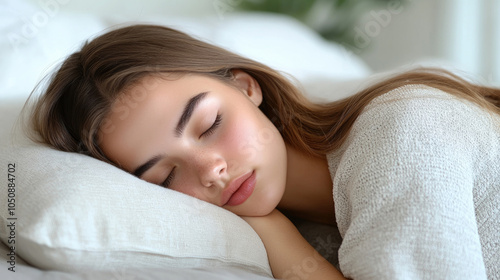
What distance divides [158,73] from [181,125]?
0.13 metres

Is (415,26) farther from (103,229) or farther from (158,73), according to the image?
(103,229)

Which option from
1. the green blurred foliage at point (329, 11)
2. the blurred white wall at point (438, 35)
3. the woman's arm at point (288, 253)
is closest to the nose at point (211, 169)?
the woman's arm at point (288, 253)

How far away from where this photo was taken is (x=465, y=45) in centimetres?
253

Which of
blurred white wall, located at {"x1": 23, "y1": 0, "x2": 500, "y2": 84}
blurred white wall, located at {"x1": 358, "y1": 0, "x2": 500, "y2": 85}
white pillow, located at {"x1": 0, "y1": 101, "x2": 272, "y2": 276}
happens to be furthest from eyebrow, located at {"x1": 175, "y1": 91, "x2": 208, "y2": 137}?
blurred white wall, located at {"x1": 358, "y1": 0, "x2": 500, "y2": 85}

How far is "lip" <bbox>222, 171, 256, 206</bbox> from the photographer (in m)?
0.98

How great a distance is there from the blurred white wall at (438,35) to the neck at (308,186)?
1.29 meters

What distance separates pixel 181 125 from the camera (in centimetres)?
96

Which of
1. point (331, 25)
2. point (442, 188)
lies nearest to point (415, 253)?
point (442, 188)

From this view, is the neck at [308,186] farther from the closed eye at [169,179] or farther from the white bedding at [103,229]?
the closed eye at [169,179]

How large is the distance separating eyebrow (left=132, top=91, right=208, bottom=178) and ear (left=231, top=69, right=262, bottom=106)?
7.2 inches

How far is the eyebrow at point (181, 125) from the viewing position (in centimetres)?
96

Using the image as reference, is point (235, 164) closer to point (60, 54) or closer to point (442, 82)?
point (442, 82)

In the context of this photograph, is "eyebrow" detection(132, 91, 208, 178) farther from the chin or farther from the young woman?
the chin

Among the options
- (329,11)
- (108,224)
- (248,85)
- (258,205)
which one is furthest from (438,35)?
(108,224)
